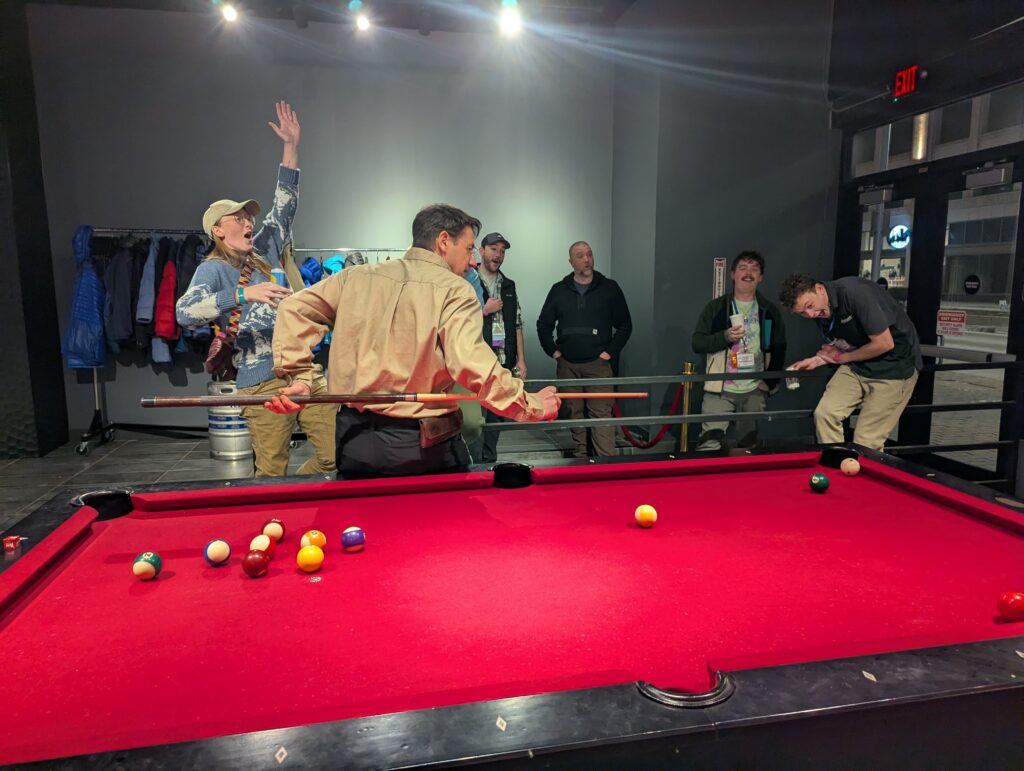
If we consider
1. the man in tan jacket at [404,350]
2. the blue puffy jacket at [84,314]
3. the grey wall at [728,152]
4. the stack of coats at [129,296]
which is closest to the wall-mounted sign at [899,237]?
the grey wall at [728,152]

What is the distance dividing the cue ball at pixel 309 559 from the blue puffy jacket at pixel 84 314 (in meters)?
4.73

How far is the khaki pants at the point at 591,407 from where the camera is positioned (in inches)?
187

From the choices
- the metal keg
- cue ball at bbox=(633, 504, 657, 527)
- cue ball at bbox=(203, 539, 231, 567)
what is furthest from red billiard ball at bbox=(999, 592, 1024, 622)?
the metal keg

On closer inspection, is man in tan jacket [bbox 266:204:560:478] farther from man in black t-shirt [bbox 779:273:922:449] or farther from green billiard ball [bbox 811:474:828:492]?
man in black t-shirt [bbox 779:273:922:449]

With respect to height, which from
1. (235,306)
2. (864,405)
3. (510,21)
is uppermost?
(510,21)

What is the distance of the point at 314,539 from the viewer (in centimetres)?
159

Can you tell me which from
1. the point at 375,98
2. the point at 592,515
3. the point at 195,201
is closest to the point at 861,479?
the point at 592,515

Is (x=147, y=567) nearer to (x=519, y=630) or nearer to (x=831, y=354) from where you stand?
(x=519, y=630)

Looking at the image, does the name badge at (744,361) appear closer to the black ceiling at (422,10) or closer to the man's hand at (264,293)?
the man's hand at (264,293)

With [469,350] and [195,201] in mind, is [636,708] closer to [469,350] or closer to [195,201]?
[469,350]

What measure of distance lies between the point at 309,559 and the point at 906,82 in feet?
15.1

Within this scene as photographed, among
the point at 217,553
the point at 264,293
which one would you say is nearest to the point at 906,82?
the point at 264,293

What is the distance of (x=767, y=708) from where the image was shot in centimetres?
93

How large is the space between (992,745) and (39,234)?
21.2ft
